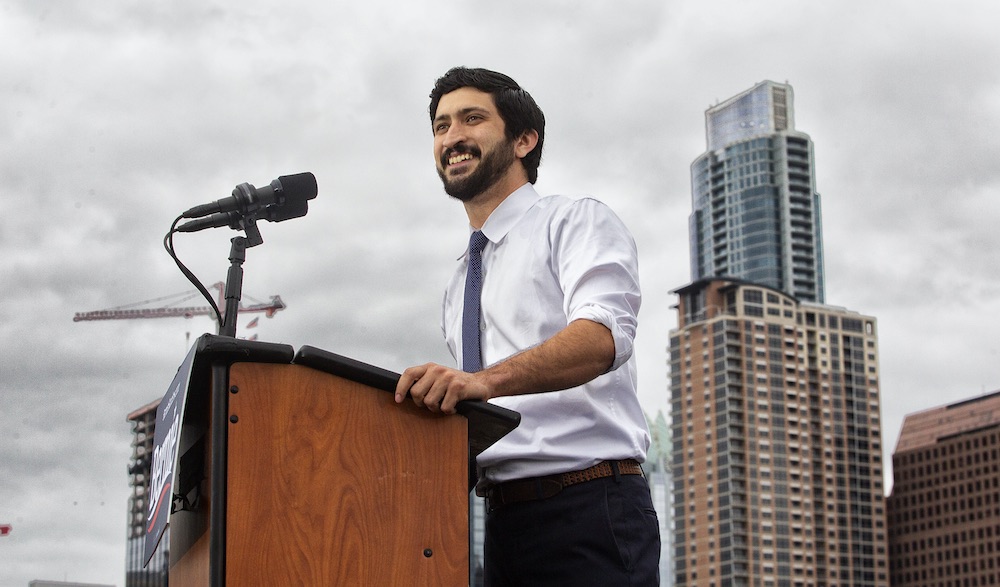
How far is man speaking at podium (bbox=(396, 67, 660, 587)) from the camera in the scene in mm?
2930

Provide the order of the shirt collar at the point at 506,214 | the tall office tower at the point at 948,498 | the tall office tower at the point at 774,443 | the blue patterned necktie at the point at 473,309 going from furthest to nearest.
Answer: the tall office tower at the point at 774,443
the tall office tower at the point at 948,498
the shirt collar at the point at 506,214
the blue patterned necktie at the point at 473,309

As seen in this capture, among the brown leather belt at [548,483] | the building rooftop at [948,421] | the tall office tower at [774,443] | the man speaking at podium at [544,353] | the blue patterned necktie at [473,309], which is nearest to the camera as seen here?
the man speaking at podium at [544,353]

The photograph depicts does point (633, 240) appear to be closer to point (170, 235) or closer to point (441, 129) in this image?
point (441, 129)

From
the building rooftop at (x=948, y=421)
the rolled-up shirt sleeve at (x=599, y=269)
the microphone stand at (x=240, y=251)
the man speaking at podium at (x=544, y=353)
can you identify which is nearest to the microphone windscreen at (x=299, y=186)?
the microphone stand at (x=240, y=251)

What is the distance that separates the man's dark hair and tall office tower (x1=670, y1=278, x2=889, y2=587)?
134977 millimetres

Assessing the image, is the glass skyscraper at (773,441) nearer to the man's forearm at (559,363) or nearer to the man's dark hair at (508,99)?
the man's dark hair at (508,99)

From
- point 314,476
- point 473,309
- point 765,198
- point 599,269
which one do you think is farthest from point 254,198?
point 765,198

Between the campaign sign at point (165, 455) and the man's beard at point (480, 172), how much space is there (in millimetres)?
978

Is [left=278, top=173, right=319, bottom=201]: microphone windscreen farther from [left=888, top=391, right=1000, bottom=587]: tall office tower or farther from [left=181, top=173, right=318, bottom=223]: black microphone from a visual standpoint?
[left=888, top=391, right=1000, bottom=587]: tall office tower

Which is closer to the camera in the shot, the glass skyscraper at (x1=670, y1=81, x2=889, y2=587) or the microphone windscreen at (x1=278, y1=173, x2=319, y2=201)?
the microphone windscreen at (x1=278, y1=173, x2=319, y2=201)

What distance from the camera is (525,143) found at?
3.48 m

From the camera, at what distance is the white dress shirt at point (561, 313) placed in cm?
305

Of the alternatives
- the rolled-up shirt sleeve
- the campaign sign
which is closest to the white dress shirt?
the rolled-up shirt sleeve

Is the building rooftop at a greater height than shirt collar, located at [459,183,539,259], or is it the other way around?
the building rooftop
